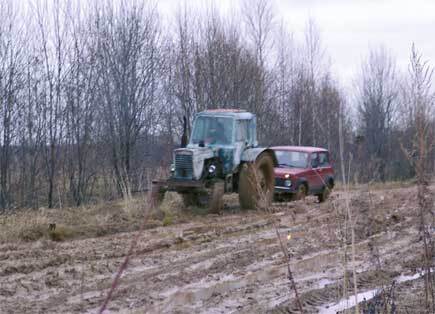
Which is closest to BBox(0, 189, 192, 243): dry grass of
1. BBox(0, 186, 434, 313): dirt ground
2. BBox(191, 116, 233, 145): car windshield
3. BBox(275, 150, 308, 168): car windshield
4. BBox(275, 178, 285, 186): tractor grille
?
BBox(0, 186, 434, 313): dirt ground

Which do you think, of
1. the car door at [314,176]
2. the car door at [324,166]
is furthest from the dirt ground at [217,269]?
the car door at [324,166]

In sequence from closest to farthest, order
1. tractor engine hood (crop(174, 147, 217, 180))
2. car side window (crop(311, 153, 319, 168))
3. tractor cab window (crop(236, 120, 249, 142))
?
tractor engine hood (crop(174, 147, 217, 180)) < tractor cab window (crop(236, 120, 249, 142)) < car side window (crop(311, 153, 319, 168))

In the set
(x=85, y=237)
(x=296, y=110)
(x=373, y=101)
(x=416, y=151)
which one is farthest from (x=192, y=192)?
(x=373, y=101)

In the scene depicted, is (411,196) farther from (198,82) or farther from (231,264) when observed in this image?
(231,264)

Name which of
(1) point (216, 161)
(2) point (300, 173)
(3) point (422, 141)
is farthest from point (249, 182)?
(3) point (422, 141)

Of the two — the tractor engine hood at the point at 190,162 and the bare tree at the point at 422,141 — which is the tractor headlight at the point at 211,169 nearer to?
the tractor engine hood at the point at 190,162

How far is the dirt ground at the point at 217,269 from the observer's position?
22.9 feet

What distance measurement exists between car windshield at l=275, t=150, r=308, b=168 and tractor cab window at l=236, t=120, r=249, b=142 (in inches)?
128

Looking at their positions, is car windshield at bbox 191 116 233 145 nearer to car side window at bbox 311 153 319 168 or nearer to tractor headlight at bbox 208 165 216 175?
tractor headlight at bbox 208 165 216 175

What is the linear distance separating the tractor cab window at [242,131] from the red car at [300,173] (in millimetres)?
2478

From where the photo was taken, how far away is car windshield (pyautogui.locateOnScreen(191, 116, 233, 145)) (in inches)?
609

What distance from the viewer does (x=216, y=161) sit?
15.4 m

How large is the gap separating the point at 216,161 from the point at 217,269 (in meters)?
6.62

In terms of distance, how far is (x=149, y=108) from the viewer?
22.6m
